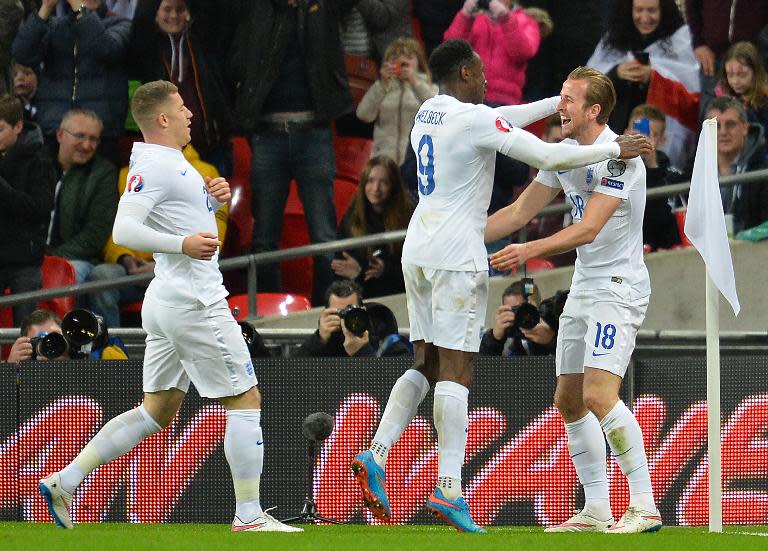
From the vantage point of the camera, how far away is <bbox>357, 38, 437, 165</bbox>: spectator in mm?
12891

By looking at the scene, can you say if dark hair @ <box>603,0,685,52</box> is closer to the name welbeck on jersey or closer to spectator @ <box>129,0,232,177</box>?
spectator @ <box>129,0,232,177</box>

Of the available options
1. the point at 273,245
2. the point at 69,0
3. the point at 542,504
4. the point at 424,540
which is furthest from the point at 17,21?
the point at 424,540

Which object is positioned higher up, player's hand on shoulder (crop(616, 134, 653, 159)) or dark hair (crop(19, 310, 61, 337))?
player's hand on shoulder (crop(616, 134, 653, 159))

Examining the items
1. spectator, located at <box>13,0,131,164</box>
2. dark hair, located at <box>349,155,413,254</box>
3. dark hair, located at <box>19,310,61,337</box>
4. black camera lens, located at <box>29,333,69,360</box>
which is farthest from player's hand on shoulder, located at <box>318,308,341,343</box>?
spectator, located at <box>13,0,131,164</box>

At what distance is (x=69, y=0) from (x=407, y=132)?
289 centimetres

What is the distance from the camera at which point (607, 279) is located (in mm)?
8234

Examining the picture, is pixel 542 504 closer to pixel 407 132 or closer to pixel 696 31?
pixel 407 132

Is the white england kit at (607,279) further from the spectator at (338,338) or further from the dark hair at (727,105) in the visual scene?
the dark hair at (727,105)

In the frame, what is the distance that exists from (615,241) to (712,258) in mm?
575

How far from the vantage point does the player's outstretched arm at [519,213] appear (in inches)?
332

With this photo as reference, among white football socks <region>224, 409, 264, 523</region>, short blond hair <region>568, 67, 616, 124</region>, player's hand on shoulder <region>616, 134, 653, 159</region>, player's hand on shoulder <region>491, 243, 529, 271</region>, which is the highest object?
short blond hair <region>568, 67, 616, 124</region>

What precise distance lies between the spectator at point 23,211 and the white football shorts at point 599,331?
4.97 meters

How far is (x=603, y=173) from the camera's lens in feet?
26.8

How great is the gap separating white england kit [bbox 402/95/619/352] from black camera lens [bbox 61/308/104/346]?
8.26 feet
